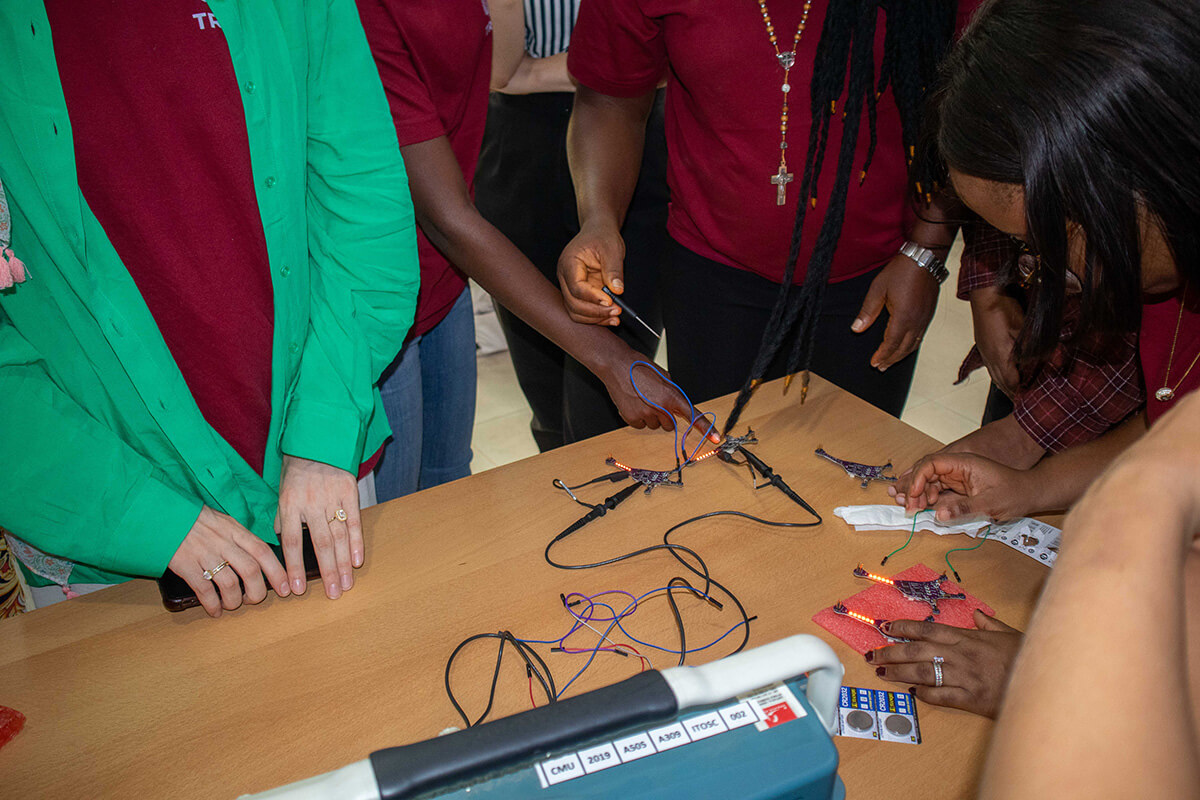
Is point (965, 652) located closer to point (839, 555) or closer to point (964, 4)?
point (839, 555)

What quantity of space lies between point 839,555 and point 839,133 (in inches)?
27.1

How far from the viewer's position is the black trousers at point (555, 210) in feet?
6.08

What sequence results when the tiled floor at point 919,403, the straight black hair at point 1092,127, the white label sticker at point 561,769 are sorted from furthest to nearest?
the tiled floor at point 919,403
the straight black hair at point 1092,127
the white label sticker at point 561,769

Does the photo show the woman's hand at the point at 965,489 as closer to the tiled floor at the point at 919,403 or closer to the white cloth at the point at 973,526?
the white cloth at the point at 973,526

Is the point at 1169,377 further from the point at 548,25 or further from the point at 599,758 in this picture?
the point at 548,25

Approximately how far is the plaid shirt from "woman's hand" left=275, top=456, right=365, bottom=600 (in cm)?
99

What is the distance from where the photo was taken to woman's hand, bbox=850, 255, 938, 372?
1.41 meters

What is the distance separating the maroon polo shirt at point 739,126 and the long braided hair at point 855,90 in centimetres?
3

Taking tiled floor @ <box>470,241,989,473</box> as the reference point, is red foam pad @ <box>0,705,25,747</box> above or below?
above

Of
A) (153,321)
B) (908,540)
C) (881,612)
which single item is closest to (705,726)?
(881,612)

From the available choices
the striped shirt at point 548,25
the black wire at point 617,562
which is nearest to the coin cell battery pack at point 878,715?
the black wire at point 617,562

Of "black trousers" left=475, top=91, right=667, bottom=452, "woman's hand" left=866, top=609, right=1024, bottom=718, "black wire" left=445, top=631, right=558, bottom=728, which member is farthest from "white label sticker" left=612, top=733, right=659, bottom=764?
"black trousers" left=475, top=91, right=667, bottom=452

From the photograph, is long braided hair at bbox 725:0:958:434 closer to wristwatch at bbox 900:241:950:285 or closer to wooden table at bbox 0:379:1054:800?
wristwatch at bbox 900:241:950:285

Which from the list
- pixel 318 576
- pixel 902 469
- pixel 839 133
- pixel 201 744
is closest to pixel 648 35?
pixel 839 133
